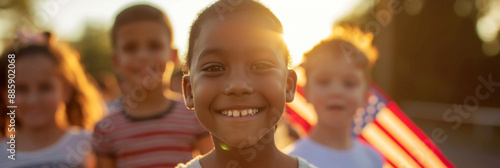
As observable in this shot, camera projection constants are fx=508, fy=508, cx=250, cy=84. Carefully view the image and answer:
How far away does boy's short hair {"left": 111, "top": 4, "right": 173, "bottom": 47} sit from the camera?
13.3 feet

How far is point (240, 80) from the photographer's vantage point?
2199mm

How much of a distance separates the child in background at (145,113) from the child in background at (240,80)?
4.95ft

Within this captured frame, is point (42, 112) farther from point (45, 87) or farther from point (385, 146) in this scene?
point (385, 146)

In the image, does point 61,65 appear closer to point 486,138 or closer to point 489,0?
point 486,138

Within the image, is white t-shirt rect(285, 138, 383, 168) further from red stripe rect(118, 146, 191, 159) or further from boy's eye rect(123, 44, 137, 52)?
boy's eye rect(123, 44, 137, 52)

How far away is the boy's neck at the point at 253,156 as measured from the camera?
2402mm

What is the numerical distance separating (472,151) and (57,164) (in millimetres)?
16128

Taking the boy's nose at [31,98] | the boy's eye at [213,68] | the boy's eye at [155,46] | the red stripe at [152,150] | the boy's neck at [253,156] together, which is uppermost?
the boy's eye at [155,46]

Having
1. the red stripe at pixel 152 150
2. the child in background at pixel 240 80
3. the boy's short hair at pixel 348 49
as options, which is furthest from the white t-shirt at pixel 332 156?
the child in background at pixel 240 80

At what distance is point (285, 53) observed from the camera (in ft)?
8.11

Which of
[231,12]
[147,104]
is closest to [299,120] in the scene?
[147,104]

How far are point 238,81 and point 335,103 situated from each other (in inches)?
81.7

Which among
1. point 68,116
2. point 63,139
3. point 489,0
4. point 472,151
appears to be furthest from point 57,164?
point 489,0

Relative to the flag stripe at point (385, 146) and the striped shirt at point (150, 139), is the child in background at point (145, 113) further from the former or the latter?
the flag stripe at point (385, 146)
